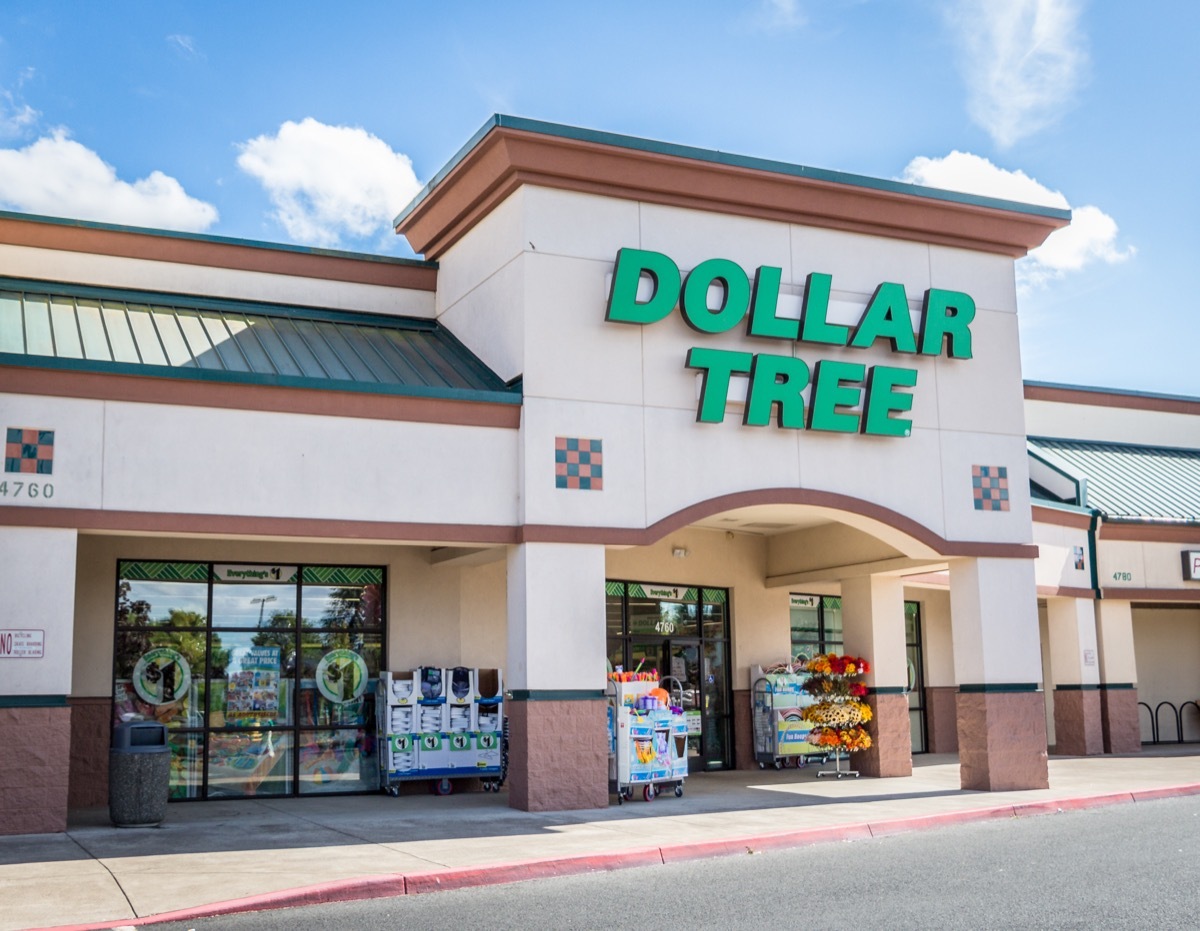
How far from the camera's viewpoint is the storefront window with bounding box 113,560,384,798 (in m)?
18.4

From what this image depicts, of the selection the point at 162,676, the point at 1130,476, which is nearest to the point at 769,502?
the point at 162,676

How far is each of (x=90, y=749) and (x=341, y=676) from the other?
3770 millimetres

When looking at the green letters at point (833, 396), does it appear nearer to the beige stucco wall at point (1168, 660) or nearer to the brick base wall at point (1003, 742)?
the brick base wall at point (1003, 742)

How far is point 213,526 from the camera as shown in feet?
51.0

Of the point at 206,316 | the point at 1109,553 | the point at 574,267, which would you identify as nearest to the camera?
the point at 574,267

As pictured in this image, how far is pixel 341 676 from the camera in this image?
19797 mm

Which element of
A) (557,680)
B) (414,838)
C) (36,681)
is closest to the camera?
(414,838)

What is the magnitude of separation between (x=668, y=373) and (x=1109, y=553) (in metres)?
13.9

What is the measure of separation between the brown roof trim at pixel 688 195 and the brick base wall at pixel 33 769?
8.96m

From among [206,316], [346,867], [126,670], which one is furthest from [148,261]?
[346,867]

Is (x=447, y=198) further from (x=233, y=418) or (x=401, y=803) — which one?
(x=401, y=803)

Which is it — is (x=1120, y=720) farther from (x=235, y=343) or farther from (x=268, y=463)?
(x=235, y=343)

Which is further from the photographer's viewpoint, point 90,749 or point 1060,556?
point 1060,556

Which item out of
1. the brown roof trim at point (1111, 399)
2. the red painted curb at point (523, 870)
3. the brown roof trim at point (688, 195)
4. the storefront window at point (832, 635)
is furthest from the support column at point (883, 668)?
the brown roof trim at point (1111, 399)
